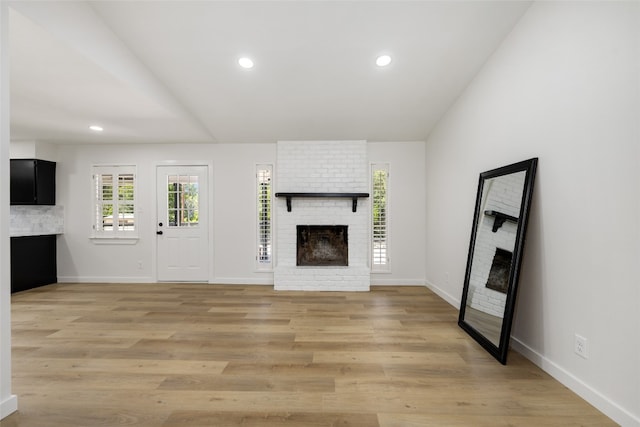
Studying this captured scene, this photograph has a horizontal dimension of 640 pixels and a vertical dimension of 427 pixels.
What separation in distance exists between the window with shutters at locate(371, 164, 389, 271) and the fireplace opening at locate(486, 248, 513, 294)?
241 cm

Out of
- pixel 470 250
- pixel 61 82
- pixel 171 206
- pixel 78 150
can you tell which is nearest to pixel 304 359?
pixel 470 250

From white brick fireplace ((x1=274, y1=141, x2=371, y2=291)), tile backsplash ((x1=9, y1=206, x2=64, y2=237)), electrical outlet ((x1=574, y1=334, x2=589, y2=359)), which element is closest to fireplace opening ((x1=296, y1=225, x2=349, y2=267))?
white brick fireplace ((x1=274, y1=141, x2=371, y2=291))

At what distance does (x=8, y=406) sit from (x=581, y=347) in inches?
143

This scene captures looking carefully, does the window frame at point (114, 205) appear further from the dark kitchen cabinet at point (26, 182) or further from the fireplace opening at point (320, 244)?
the fireplace opening at point (320, 244)

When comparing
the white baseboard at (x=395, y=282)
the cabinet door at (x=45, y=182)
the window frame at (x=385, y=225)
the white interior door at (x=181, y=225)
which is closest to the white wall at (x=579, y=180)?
the window frame at (x=385, y=225)

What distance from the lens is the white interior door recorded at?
524cm

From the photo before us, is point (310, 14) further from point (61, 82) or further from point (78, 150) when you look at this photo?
point (78, 150)

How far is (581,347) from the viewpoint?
1.98 metres

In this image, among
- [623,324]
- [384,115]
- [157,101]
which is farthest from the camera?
[384,115]

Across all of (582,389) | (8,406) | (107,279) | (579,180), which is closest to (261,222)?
(107,279)

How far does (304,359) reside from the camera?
245 cm

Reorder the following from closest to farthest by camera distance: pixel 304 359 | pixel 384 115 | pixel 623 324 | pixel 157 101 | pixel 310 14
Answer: pixel 623 324
pixel 304 359
pixel 310 14
pixel 157 101
pixel 384 115

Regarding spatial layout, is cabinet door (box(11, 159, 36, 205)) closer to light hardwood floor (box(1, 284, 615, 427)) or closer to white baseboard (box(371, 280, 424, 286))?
light hardwood floor (box(1, 284, 615, 427))

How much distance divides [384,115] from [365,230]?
1.84 metres
